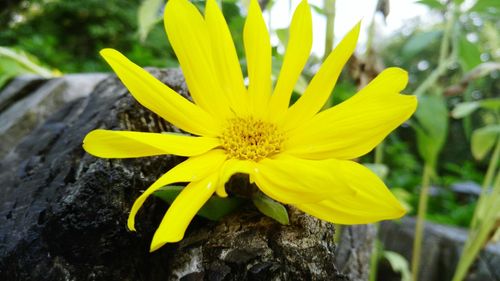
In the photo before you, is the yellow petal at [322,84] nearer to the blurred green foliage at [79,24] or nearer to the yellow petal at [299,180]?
the yellow petal at [299,180]

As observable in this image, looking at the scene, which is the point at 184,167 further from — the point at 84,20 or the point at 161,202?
the point at 84,20

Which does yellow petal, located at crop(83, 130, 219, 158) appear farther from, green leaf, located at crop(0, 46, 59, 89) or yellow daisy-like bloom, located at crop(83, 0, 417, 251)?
green leaf, located at crop(0, 46, 59, 89)

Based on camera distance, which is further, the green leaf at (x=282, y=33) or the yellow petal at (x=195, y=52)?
the green leaf at (x=282, y=33)

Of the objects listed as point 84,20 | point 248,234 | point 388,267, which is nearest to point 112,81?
point 248,234

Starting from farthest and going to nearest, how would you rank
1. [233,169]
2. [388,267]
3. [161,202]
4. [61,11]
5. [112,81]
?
[61,11] < [388,267] < [112,81] < [161,202] < [233,169]

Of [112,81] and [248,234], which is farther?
[112,81]

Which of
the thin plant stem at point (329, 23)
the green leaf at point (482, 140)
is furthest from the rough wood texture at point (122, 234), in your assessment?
the green leaf at point (482, 140)

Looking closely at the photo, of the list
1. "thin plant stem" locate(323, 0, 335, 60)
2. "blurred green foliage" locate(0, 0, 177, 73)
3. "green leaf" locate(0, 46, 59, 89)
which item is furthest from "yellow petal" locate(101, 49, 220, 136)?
"blurred green foliage" locate(0, 0, 177, 73)
